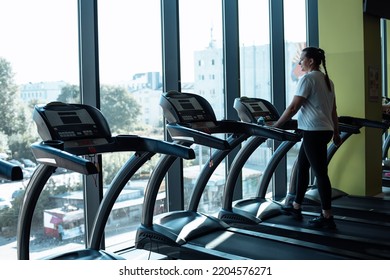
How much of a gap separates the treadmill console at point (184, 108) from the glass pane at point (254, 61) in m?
1.73

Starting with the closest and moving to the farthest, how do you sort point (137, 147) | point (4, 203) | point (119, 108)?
point (137, 147) < point (4, 203) < point (119, 108)

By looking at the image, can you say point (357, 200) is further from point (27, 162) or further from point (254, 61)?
point (27, 162)

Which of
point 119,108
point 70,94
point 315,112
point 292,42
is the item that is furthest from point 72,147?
point 292,42

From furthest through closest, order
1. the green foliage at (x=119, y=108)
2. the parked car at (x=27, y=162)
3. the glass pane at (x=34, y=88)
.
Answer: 1. the green foliage at (x=119, y=108)
2. the parked car at (x=27, y=162)
3. the glass pane at (x=34, y=88)

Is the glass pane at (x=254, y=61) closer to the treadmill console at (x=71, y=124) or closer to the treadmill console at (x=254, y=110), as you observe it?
the treadmill console at (x=254, y=110)

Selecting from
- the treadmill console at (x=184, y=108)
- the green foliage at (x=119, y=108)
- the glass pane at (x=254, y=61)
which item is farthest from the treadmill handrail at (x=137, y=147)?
the glass pane at (x=254, y=61)

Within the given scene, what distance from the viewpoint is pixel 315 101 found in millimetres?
3889

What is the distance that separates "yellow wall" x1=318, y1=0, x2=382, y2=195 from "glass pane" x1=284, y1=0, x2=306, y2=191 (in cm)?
45

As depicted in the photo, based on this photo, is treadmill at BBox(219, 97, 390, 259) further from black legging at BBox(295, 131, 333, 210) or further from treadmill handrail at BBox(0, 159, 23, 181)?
treadmill handrail at BBox(0, 159, 23, 181)

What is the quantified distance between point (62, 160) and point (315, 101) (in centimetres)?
240

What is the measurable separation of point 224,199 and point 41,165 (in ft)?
7.40

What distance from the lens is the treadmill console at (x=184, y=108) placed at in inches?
136

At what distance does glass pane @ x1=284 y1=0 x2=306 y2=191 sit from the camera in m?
6.05

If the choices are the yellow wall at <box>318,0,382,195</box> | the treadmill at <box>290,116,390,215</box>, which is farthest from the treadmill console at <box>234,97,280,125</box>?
the yellow wall at <box>318,0,382,195</box>
